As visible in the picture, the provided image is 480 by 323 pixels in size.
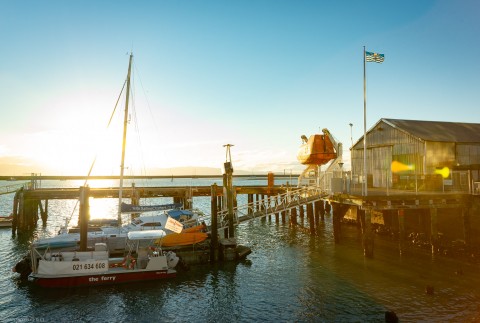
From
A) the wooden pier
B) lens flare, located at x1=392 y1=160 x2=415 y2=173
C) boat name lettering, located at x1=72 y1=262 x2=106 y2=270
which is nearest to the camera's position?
boat name lettering, located at x1=72 y1=262 x2=106 y2=270

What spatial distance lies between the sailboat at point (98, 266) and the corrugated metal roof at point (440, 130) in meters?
25.5

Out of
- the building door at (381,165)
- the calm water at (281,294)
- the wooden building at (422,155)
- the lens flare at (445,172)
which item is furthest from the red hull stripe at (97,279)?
the lens flare at (445,172)

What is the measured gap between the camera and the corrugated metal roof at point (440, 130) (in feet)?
102

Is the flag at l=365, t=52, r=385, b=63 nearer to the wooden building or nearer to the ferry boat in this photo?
the wooden building

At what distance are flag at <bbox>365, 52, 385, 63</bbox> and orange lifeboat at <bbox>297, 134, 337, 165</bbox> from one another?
31.4 ft

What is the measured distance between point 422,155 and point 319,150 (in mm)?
9294

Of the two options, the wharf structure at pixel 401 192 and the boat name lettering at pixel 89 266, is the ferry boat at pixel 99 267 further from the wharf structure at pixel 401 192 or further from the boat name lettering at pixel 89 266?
the wharf structure at pixel 401 192

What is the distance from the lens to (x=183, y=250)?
23391mm

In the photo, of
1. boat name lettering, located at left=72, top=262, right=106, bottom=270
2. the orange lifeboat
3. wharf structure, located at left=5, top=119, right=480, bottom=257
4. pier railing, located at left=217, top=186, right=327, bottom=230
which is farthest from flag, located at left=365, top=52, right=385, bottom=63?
boat name lettering, located at left=72, top=262, right=106, bottom=270

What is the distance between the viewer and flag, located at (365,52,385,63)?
25.5 metres

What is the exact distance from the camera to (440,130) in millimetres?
33844

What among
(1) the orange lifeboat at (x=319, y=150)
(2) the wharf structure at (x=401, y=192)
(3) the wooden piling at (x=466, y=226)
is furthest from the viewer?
(1) the orange lifeboat at (x=319, y=150)

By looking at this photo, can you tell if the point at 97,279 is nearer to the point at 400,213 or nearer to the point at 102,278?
the point at 102,278

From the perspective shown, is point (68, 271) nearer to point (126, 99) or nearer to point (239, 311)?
point (239, 311)
